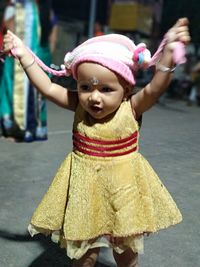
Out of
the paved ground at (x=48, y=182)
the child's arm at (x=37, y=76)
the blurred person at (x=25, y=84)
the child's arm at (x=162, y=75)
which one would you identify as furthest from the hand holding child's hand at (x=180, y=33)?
the blurred person at (x=25, y=84)

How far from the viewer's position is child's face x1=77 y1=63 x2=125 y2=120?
2.08 m

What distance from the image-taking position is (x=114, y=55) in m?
2.09

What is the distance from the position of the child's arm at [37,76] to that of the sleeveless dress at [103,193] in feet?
0.35

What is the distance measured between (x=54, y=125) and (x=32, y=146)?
6.28 ft

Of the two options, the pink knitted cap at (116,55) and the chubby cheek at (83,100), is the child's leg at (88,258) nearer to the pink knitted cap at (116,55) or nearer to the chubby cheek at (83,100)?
the chubby cheek at (83,100)

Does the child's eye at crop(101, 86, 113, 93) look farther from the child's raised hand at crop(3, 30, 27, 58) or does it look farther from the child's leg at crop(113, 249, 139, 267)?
the child's leg at crop(113, 249, 139, 267)

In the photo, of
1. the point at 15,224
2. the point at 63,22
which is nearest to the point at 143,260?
the point at 15,224

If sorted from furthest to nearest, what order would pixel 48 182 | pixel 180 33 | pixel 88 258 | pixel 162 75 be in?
1. pixel 48 182
2. pixel 88 258
3. pixel 162 75
4. pixel 180 33

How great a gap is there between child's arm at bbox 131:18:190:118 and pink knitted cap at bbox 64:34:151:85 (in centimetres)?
9

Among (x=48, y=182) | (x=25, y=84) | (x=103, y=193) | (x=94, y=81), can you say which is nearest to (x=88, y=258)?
(x=103, y=193)

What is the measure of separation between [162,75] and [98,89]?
27cm

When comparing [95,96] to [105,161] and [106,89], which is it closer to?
[106,89]

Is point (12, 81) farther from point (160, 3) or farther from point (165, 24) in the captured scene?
point (165, 24)

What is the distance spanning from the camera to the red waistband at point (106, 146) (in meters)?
2.17
